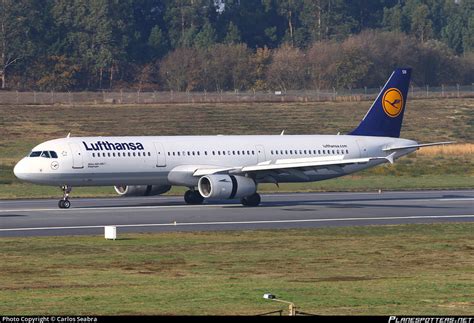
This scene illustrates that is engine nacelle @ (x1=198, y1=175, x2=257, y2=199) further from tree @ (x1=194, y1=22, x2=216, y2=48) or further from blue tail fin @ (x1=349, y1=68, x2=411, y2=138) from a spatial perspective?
tree @ (x1=194, y1=22, x2=216, y2=48)

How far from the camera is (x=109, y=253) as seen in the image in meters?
34.6

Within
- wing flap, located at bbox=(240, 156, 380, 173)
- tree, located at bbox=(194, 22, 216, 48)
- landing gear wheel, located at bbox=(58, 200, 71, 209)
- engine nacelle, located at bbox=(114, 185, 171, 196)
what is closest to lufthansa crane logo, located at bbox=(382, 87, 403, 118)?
wing flap, located at bbox=(240, 156, 380, 173)

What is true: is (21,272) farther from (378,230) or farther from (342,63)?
(342,63)

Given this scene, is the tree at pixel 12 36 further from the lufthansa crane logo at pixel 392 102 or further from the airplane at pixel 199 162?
the airplane at pixel 199 162

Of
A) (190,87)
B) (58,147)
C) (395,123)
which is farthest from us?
(190,87)

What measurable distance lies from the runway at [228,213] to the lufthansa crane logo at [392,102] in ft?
14.7

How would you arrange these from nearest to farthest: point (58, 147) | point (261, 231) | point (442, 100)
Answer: point (261, 231) → point (58, 147) → point (442, 100)

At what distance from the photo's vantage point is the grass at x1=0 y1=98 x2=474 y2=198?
89.9m

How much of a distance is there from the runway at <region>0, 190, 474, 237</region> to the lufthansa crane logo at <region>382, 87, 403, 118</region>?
14.7ft

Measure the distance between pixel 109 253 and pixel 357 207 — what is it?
67.4ft

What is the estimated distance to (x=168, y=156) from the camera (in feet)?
177

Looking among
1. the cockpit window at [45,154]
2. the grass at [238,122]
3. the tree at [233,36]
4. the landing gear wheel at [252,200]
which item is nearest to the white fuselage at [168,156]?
the cockpit window at [45,154]

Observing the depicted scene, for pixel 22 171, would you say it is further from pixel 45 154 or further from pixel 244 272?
pixel 244 272

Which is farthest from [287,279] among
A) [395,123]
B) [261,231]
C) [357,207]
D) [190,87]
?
[190,87]
